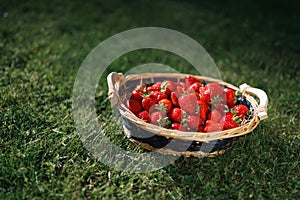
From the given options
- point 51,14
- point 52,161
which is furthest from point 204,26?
point 52,161

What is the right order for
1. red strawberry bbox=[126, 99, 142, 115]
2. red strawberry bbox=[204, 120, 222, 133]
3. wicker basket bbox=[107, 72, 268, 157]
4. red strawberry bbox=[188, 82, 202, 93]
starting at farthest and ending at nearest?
1. red strawberry bbox=[188, 82, 202, 93]
2. red strawberry bbox=[126, 99, 142, 115]
3. red strawberry bbox=[204, 120, 222, 133]
4. wicker basket bbox=[107, 72, 268, 157]

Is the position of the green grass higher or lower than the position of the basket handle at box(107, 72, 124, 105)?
lower

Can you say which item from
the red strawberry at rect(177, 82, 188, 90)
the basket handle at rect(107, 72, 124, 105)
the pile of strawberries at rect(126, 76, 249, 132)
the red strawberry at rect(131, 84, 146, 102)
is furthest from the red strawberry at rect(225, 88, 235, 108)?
the basket handle at rect(107, 72, 124, 105)

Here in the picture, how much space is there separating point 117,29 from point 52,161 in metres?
1.93

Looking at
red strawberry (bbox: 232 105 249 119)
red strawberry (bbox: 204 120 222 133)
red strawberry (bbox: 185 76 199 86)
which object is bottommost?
red strawberry (bbox: 204 120 222 133)

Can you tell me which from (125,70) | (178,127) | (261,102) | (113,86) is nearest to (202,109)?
(178,127)

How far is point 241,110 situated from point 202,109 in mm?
208

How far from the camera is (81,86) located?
247cm

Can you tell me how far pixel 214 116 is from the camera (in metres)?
1.85

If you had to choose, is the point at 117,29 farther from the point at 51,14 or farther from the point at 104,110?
the point at 104,110

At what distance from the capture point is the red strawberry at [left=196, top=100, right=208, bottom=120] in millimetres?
1830

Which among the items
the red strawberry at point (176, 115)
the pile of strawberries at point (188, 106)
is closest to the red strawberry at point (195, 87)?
the pile of strawberries at point (188, 106)

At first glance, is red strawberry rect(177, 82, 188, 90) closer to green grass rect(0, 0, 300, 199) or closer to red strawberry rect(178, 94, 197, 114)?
red strawberry rect(178, 94, 197, 114)

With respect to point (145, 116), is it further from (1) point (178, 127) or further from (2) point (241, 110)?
(2) point (241, 110)
